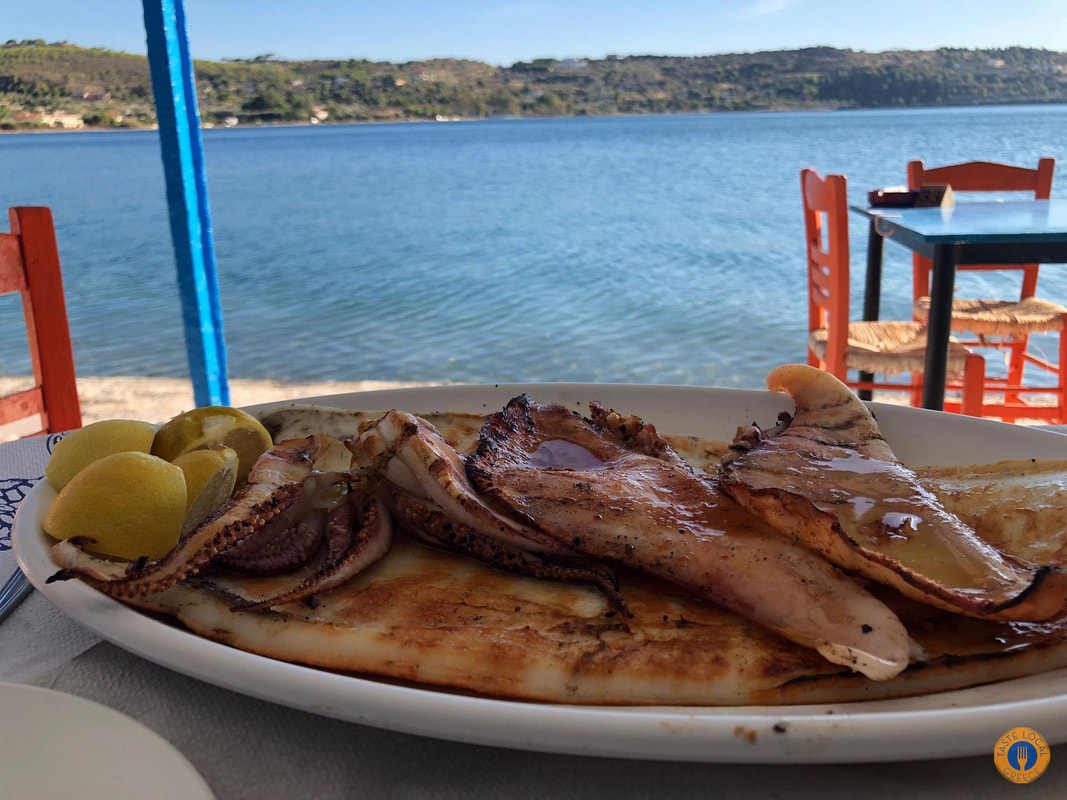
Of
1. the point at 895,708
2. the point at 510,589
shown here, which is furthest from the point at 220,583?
the point at 895,708

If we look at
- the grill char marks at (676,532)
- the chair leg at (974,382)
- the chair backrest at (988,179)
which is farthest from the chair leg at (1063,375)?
the grill char marks at (676,532)

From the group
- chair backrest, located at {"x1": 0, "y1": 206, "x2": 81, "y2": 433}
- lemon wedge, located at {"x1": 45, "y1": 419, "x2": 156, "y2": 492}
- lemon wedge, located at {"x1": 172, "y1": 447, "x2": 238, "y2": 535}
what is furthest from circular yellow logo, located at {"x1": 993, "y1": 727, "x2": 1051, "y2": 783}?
chair backrest, located at {"x1": 0, "y1": 206, "x2": 81, "y2": 433}

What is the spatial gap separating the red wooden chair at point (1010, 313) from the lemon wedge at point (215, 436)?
3.77m

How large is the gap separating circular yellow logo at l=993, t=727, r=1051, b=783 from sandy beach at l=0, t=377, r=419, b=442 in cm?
553

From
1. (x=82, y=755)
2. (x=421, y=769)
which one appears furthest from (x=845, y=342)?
(x=82, y=755)

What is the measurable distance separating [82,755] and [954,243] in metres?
3.31

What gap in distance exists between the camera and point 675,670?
23.4 inches

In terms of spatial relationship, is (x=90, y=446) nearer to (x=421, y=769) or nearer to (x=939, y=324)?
(x=421, y=769)

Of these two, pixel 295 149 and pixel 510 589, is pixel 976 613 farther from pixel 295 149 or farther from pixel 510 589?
pixel 295 149

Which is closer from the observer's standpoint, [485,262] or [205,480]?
[205,480]

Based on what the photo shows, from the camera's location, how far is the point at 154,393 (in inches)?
269

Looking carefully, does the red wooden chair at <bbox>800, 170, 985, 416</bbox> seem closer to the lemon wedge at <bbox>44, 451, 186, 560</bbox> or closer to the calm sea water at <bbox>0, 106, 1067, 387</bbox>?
the lemon wedge at <bbox>44, 451, 186, 560</bbox>

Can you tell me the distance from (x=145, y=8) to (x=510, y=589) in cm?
349

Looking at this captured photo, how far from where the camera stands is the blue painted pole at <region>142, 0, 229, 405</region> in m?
3.34
